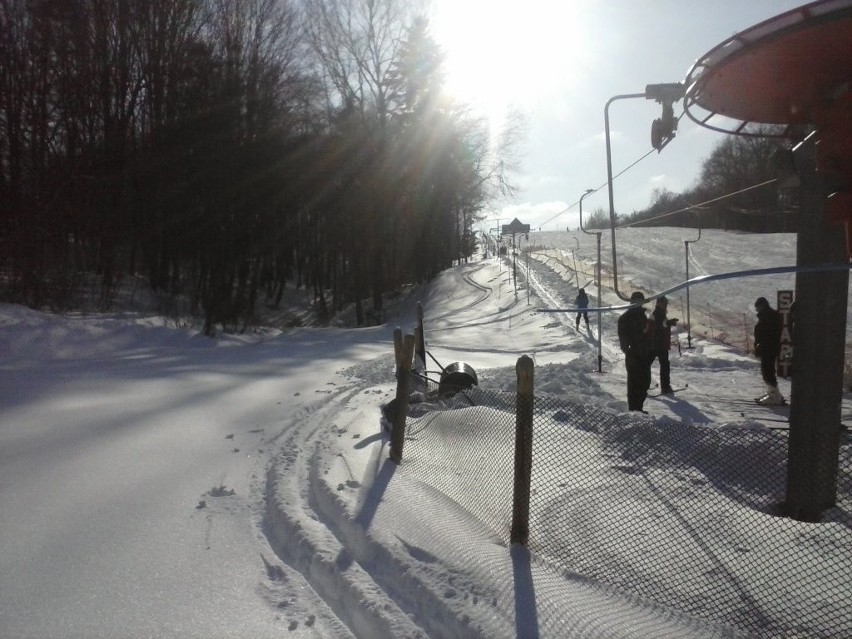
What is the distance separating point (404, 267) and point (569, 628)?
5147 centimetres

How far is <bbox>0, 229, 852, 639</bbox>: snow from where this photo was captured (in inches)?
150

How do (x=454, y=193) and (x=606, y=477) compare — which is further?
(x=454, y=193)

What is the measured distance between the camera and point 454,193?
165 feet

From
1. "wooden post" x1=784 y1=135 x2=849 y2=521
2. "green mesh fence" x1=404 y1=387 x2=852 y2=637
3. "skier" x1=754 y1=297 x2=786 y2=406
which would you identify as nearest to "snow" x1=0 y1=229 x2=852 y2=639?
"green mesh fence" x1=404 y1=387 x2=852 y2=637

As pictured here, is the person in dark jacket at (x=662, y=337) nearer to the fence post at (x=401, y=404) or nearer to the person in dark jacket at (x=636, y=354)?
the person in dark jacket at (x=636, y=354)

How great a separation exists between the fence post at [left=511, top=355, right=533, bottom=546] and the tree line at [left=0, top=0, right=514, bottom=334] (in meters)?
19.9

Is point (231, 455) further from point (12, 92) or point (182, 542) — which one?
point (12, 92)

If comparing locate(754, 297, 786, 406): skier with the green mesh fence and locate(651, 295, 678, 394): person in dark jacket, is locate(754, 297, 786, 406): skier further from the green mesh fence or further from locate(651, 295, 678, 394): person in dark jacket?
the green mesh fence

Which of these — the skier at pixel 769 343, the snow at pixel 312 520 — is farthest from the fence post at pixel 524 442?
the skier at pixel 769 343

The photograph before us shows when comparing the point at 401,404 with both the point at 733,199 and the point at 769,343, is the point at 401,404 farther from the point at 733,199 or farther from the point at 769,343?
the point at 733,199

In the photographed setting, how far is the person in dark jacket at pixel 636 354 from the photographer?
1053 centimetres

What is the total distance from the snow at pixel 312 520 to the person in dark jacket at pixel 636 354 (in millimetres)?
354

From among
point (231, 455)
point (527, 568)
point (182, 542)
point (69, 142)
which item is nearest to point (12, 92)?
point (69, 142)

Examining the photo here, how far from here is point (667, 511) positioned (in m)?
4.89
